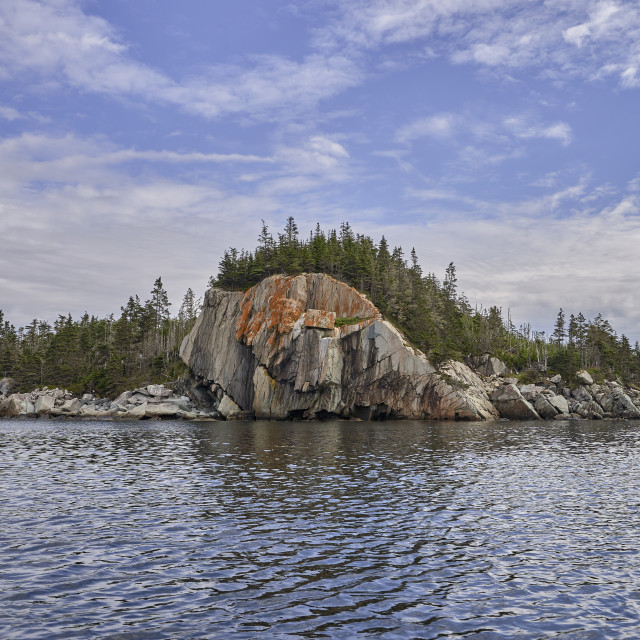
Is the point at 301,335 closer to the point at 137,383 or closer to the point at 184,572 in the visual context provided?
the point at 137,383

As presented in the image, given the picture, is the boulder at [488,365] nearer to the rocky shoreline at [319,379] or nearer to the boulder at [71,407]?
the rocky shoreline at [319,379]

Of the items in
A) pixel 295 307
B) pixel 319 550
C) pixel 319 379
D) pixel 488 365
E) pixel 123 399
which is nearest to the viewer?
pixel 319 550

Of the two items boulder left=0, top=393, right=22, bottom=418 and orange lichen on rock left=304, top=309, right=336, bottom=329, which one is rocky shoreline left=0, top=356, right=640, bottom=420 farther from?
orange lichen on rock left=304, top=309, right=336, bottom=329

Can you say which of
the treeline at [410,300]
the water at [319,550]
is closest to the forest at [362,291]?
the treeline at [410,300]

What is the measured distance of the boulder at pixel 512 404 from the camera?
10556 cm

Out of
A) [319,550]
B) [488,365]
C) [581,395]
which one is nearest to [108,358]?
[488,365]

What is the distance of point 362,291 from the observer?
414ft

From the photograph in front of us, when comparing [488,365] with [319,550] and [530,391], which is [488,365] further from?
[319,550]

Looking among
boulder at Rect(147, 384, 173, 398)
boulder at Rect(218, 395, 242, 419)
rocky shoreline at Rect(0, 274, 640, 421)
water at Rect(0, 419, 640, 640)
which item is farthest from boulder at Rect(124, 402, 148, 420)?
water at Rect(0, 419, 640, 640)

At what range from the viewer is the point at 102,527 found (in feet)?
74.5

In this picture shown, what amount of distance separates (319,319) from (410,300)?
90.7ft

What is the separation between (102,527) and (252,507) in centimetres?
691

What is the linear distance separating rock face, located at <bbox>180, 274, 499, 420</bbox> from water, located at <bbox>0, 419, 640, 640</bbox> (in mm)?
58755

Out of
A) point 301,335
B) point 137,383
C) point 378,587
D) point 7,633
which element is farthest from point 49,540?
point 137,383
